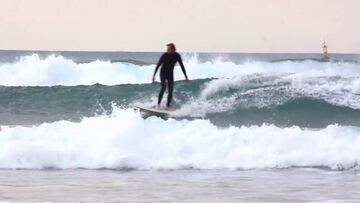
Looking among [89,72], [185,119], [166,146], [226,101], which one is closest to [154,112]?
[166,146]

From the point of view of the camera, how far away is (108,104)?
22281mm

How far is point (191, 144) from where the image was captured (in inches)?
565

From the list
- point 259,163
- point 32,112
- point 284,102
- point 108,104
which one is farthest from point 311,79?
point 259,163

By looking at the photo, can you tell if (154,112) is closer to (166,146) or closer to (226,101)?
(166,146)

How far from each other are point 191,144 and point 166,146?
42 centimetres

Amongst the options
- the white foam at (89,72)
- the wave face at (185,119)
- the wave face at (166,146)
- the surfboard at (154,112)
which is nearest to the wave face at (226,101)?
the wave face at (185,119)

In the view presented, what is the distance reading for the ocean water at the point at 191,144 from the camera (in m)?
10.8

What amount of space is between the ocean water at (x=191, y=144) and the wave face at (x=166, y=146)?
18 mm

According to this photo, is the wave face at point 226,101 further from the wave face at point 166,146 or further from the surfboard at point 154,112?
the wave face at point 166,146

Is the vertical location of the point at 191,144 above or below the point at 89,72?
below

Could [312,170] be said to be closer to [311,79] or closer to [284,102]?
[284,102]

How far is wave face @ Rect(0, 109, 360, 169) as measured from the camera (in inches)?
531

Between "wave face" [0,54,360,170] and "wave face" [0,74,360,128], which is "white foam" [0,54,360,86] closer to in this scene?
"wave face" [0,54,360,170]

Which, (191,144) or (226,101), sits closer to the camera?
(191,144)
